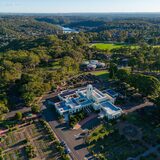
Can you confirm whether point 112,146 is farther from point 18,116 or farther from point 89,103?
point 18,116

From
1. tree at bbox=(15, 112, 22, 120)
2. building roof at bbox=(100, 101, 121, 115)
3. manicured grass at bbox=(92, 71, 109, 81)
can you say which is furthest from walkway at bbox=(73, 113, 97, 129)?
manicured grass at bbox=(92, 71, 109, 81)

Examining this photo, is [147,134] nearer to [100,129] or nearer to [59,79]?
[100,129]

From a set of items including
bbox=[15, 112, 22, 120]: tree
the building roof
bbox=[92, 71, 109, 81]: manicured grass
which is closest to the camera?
bbox=[15, 112, 22, 120]: tree

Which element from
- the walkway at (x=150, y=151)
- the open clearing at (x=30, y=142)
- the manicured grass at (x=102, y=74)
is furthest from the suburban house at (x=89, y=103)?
the manicured grass at (x=102, y=74)

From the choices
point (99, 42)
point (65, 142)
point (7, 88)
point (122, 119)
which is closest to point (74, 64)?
point (7, 88)

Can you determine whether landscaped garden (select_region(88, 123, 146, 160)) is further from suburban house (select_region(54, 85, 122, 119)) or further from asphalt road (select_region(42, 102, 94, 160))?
suburban house (select_region(54, 85, 122, 119))

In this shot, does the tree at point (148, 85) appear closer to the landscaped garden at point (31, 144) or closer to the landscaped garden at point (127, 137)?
the landscaped garden at point (127, 137)
